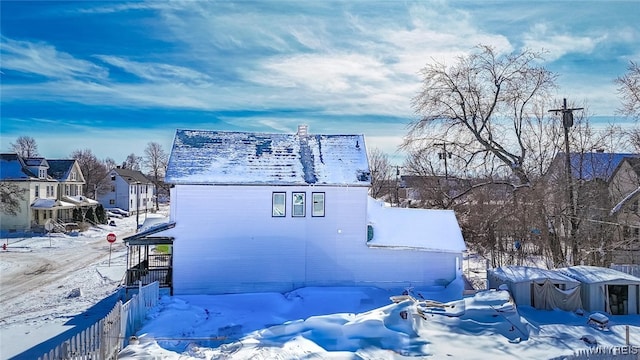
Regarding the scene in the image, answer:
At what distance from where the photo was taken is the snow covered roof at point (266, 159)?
1895cm

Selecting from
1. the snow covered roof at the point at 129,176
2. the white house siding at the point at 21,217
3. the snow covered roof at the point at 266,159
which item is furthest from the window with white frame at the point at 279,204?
the snow covered roof at the point at 129,176

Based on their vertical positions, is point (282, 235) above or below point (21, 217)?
above

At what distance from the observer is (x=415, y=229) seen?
20531 millimetres

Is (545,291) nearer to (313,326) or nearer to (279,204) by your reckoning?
(313,326)

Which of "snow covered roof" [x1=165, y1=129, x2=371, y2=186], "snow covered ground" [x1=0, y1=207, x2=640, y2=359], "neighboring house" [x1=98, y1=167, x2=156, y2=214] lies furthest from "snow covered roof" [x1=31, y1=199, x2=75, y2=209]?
"snow covered roof" [x1=165, y1=129, x2=371, y2=186]

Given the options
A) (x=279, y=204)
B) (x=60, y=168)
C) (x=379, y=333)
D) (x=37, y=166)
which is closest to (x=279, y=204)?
(x=279, y=204)

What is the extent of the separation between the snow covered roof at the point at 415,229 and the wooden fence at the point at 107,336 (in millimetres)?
9415

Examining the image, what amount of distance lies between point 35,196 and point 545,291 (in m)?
44.8

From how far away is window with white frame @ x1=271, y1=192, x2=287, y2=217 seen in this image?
19031mm

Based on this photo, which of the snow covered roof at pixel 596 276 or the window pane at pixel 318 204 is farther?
the window pane at pixel 318 204

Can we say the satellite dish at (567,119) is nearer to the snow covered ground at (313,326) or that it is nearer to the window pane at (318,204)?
the snow covered ground at (313,326)

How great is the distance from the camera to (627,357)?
10109 mm

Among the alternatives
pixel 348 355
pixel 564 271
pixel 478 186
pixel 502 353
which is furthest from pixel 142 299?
pixel 478 186

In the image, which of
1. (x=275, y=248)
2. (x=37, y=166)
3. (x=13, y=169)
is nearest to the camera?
(x=275, y=248)
